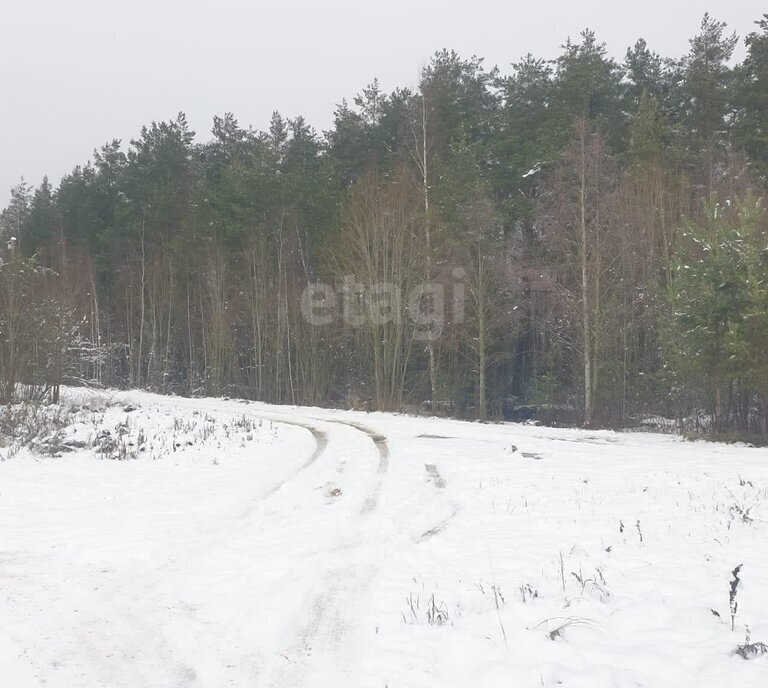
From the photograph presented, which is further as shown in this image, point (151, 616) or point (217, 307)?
point (217, 307)

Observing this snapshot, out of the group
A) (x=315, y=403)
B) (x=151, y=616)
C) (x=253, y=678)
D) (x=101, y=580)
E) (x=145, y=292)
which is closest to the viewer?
(x=253, y=678)

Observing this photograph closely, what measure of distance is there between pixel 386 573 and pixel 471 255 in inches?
899

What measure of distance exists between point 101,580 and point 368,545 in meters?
2.65

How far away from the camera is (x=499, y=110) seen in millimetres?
38219

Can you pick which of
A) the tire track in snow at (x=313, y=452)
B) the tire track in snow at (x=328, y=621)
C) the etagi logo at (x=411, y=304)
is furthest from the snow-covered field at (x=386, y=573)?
the etagi logo at (x=411, y=304)

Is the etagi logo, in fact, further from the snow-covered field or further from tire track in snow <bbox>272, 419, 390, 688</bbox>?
tire track in snow <bbox>272, 419, 390, 688</bbox>

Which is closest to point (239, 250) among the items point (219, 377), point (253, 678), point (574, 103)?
point (219, 377)

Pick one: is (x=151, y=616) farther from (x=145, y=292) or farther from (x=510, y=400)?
(x=145, y=292)

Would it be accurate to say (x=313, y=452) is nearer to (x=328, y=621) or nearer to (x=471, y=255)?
(x=328, y=621)

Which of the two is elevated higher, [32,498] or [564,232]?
[564,232]

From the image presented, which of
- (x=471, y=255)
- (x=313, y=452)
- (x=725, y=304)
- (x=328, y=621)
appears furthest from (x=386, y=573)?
(x=471, y=255)

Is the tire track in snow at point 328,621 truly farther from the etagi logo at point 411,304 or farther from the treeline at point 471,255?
the etagi logo at point 411,304

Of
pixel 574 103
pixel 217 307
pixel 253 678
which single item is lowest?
pixel 253 678

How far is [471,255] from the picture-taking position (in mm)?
27594
